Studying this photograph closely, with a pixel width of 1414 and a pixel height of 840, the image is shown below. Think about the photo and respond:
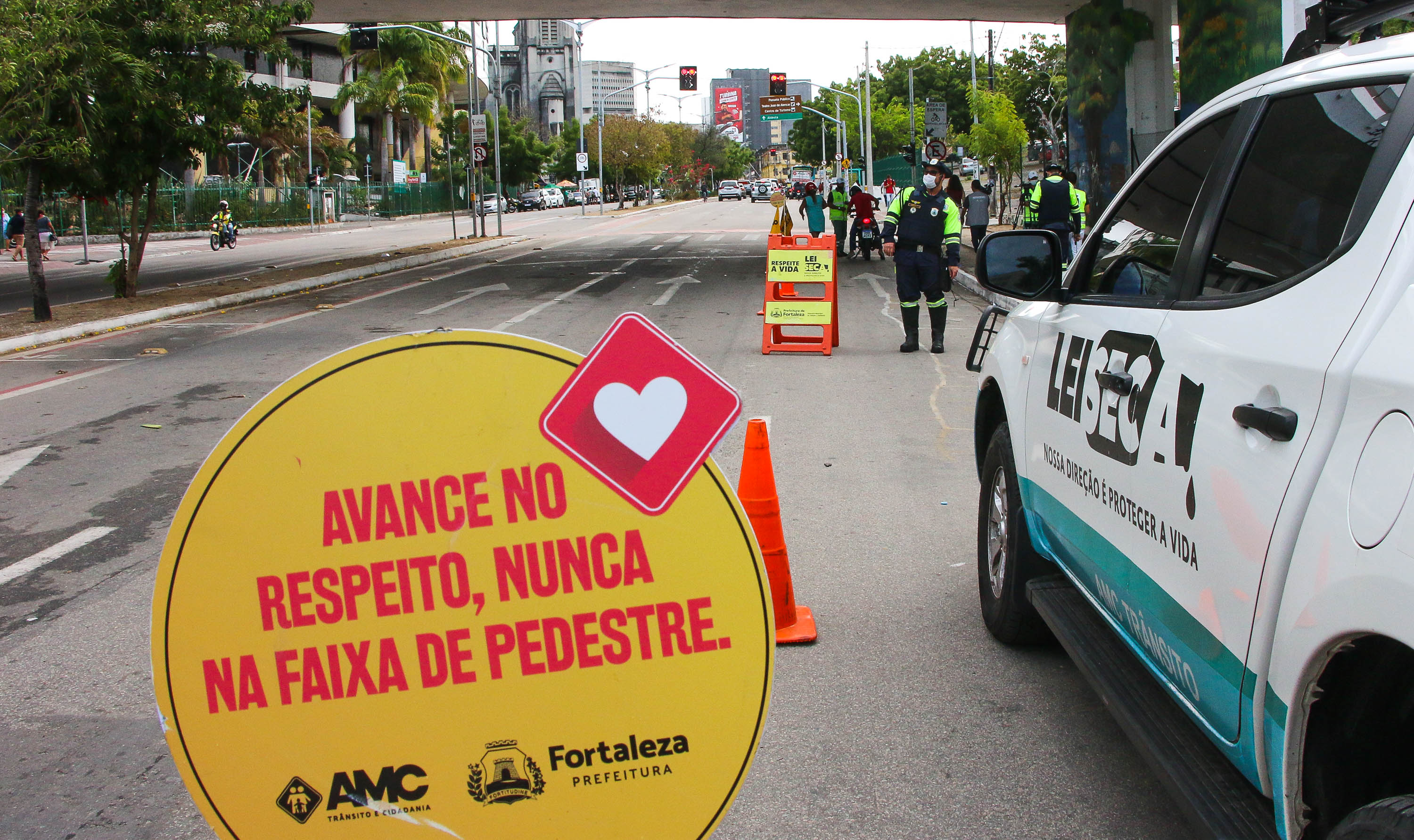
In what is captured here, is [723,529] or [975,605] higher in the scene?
[723,529]

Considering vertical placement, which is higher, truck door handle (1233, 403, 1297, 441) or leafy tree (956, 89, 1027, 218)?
leafy tree (956, 89, 1027, 218)

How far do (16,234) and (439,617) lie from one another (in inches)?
1498

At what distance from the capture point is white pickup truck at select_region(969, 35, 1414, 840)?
1977mm

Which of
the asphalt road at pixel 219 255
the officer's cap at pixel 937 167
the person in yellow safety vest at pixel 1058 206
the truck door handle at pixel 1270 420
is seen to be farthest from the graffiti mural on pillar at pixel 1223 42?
the asphalt road at pixel 219 255

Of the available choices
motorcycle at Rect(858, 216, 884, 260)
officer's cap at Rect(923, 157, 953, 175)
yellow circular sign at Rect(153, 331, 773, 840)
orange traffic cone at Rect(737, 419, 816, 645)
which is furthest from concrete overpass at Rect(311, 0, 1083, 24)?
yellow circular sign at Rect(153, 331, 773, 840)

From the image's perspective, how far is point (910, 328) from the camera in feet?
43.3

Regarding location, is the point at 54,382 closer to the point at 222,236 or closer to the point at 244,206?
the point at 222,236

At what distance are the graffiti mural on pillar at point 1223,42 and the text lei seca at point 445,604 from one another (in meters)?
17.9

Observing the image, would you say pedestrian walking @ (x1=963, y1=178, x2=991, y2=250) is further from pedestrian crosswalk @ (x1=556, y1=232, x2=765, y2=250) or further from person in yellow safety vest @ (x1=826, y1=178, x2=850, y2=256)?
pedestrian crosswalk @ (x1=556, y1=232, x2=765, y2=250)

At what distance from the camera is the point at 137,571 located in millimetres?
5797

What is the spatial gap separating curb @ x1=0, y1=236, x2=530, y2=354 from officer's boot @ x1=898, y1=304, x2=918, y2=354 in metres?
10.7

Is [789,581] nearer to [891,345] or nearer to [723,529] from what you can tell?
[723,529]

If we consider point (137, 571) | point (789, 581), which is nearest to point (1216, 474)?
point (789, 581)

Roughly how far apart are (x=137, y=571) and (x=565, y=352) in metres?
4.58
